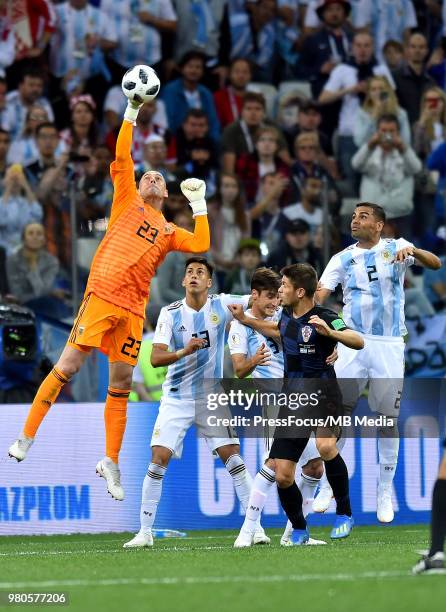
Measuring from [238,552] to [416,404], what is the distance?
4082 millimetres

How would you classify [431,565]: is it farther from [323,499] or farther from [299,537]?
[323,499]

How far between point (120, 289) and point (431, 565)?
408cm

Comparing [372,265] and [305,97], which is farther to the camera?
[305,97]

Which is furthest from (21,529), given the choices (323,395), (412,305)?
(412,305)

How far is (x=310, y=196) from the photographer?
15922 mm

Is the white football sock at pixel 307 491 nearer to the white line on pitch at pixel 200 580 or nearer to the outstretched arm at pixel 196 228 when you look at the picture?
the outstretched arm at pixel 196 228

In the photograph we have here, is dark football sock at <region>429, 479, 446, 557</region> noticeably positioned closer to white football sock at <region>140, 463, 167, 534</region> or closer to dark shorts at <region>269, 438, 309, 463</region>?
dark shorts at <region>269, 438, 309, 463</region>

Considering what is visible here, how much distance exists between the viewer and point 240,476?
11.1 m

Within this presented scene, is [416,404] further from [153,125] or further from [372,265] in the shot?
[153,125]

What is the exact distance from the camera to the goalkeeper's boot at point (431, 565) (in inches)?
295

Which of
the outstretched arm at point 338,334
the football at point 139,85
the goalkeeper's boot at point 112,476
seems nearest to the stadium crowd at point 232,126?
the goalkeeper's boot at point 112,476

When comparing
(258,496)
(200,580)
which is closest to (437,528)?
(200,580)

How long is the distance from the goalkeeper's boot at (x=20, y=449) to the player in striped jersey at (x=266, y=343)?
173cm

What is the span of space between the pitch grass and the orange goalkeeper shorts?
1552mm
